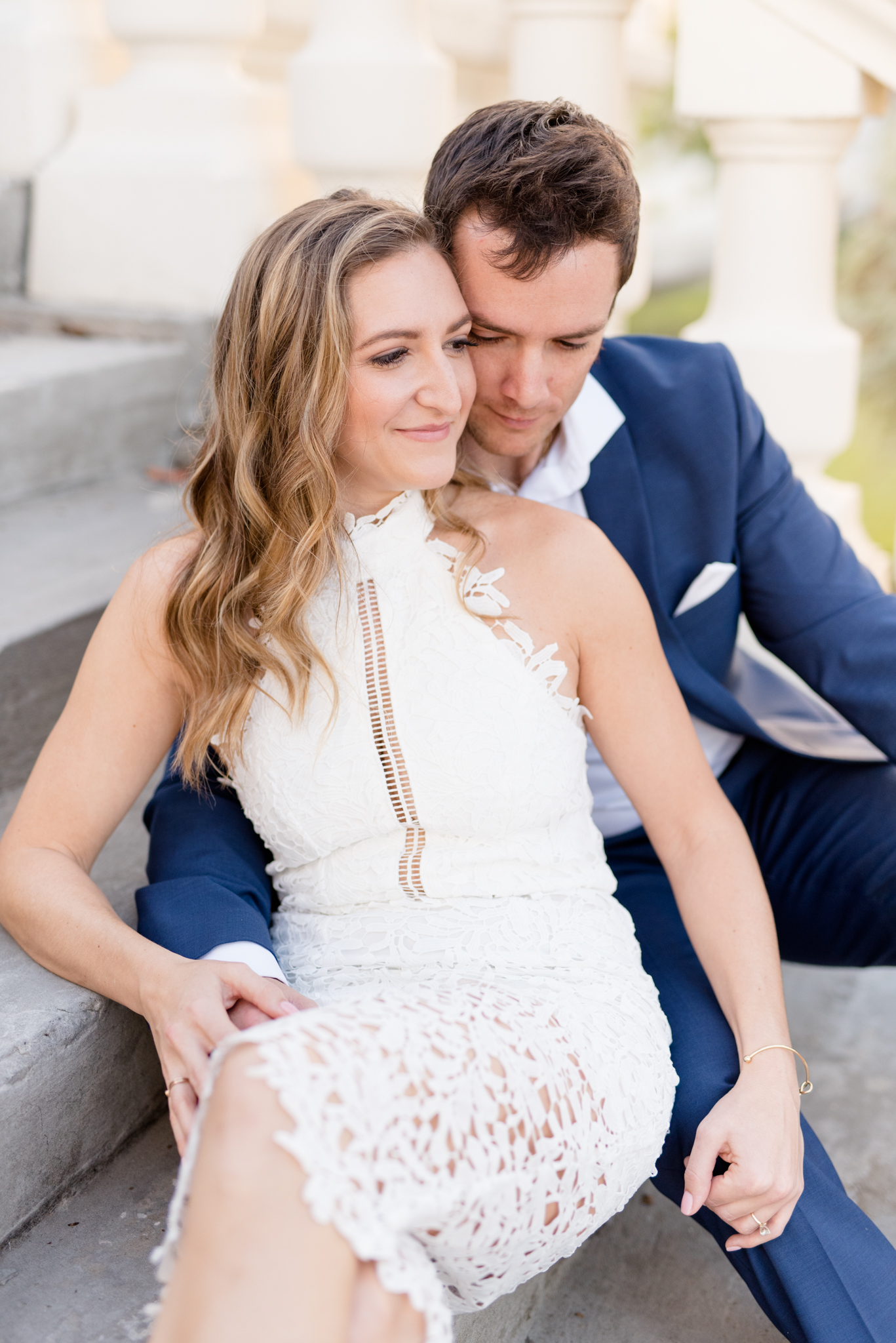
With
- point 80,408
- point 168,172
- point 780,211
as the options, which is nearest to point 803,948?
point 780,211

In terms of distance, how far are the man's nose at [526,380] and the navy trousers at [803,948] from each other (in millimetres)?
700

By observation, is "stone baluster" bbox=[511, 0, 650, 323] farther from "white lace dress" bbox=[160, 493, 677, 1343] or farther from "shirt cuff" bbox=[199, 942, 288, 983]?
"shirt cuff" bbox=[199, 942, 288, 983]

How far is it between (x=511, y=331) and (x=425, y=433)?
0.83 feet

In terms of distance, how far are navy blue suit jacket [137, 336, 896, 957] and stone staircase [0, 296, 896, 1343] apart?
0.76 metres

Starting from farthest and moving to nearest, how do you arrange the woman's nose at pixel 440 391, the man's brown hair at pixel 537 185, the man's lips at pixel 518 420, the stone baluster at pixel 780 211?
the stone baluster at pixel 780 211, the man's lips at pixel 518 420, the man's brown hair at pixel 537 185, the woman's nose at pixel 440 391

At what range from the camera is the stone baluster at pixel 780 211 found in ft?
8.85

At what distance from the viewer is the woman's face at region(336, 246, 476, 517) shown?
158 cm

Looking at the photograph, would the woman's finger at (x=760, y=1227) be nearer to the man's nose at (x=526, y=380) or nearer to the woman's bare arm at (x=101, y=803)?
the woman's bare arm at (x=101, y=803)

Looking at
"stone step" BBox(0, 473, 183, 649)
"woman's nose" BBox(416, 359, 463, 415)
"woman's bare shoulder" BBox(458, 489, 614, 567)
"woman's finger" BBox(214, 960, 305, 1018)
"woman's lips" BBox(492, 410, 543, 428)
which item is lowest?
"woman's finger" BBox(214, 960, 305, 1018)

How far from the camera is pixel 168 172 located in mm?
3176

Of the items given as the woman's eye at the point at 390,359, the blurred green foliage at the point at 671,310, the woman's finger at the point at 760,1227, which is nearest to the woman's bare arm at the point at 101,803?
the woman's eye at the point at 390,359

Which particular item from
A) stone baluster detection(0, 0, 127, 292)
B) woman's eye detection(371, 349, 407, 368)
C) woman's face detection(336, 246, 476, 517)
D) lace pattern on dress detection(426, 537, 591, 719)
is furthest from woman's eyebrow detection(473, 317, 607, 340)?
stone baluster detection(0, 0, 127, 292)

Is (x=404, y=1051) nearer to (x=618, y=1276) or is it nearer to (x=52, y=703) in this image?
(x=618, y=1276)

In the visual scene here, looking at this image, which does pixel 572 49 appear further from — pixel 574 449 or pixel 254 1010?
pixel 254 1010
